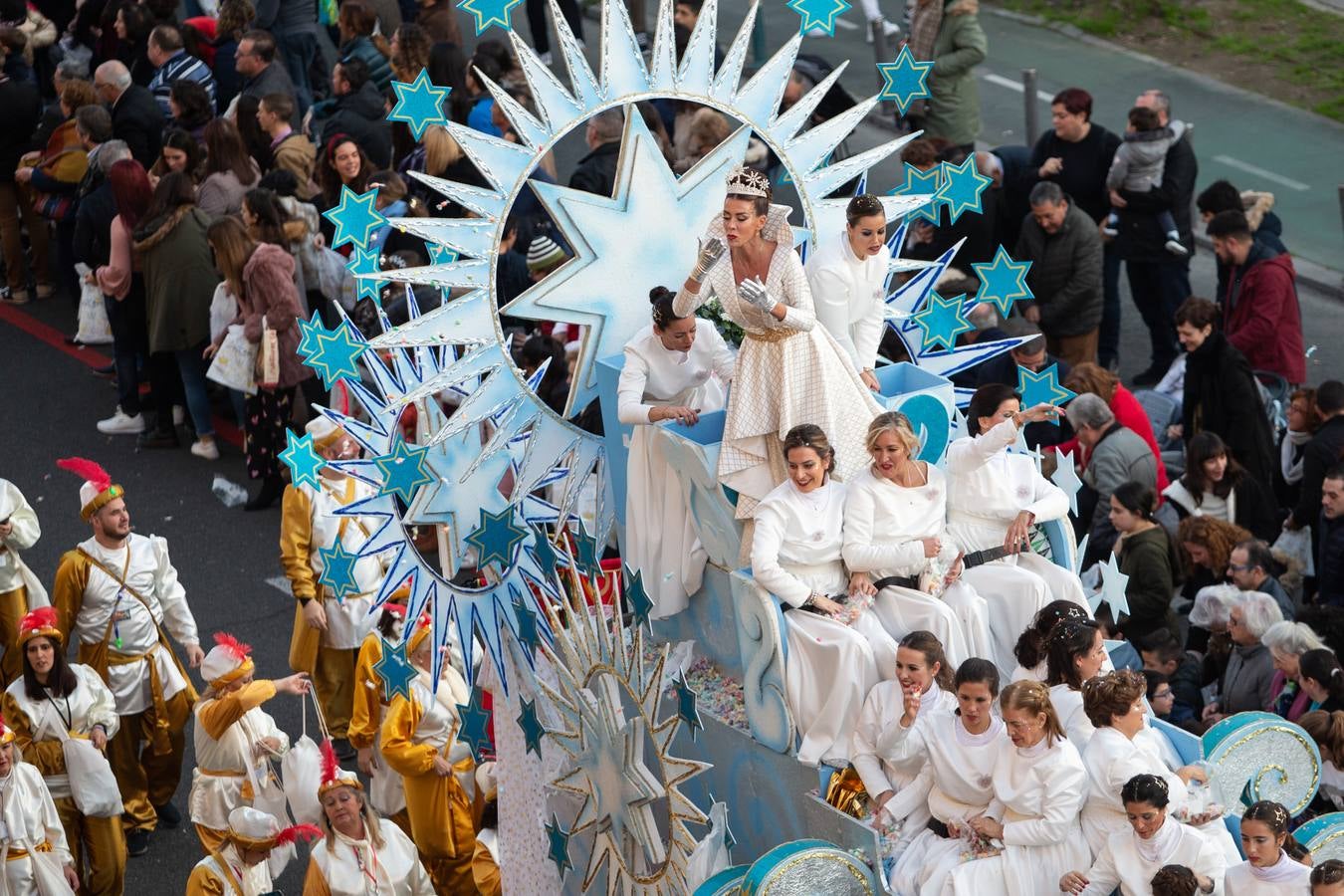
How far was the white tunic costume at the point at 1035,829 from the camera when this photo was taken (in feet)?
24.4

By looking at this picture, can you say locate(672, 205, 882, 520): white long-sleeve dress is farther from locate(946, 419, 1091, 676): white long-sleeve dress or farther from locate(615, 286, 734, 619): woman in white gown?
locate(946, 419, 1091, 676): white long-sleeve dress

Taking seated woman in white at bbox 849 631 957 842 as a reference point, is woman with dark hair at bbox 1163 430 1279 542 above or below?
below

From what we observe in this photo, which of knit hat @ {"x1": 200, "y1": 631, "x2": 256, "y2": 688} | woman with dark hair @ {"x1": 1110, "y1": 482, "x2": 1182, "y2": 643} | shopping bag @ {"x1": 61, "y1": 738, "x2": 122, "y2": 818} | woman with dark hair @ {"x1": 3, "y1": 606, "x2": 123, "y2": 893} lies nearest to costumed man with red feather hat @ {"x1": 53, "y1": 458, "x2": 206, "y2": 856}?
woman with dark hair @ {"x1": 3, "y1": 606, "x2": 123, "y2": 893}

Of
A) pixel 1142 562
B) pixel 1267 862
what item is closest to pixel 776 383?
pixel 1267 862

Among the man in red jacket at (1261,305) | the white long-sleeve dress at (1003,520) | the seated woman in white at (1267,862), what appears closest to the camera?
the seated woman in white at (1267,862)

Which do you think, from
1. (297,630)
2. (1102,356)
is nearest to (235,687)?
(297,630)

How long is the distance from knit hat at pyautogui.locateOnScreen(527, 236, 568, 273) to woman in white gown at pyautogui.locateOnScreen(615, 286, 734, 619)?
11.3 ft

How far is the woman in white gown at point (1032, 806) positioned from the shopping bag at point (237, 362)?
274 inches

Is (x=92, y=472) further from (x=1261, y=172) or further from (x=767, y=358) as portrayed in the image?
(x=1261, y=172)

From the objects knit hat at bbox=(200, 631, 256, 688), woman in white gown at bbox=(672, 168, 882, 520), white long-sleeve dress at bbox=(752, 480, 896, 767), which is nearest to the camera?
white long-sleeve dress at bbox=(752, 480, 896, 767)

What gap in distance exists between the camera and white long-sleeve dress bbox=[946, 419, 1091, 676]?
8.35m

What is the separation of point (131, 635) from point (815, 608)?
14.3ft

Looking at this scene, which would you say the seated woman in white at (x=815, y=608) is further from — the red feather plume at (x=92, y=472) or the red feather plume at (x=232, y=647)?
the red feather plume at (x=92, y=472)

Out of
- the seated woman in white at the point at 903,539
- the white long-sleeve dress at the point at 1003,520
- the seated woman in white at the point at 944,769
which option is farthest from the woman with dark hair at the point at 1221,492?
the seated woman in white at the point at 944,769
